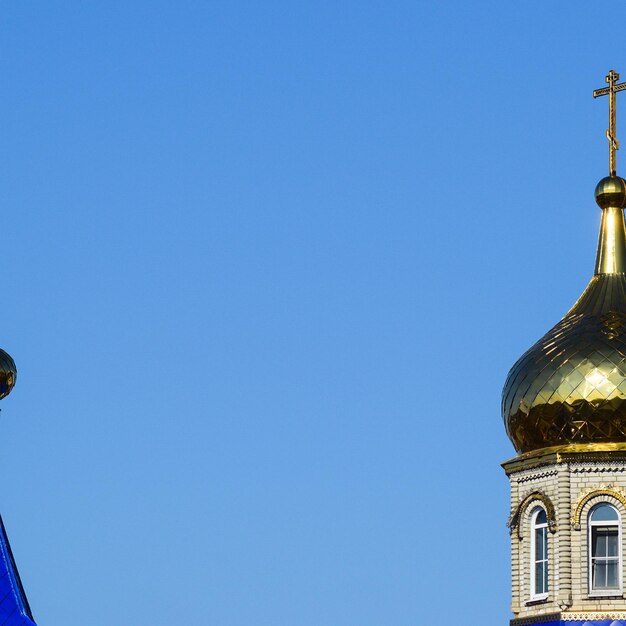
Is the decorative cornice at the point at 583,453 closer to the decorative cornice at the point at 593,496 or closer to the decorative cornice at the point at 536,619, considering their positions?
the decorative cornice at the point at 593,496

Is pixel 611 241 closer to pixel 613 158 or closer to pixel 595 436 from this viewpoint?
pixel 613 158

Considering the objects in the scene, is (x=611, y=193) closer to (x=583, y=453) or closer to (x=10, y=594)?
(x=583, y=453)

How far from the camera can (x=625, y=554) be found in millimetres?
37469

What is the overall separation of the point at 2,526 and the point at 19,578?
94 cm

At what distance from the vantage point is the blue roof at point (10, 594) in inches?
1438

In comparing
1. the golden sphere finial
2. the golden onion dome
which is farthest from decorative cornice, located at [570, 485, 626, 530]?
the golden sphere finial

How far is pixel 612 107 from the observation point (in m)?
41.6

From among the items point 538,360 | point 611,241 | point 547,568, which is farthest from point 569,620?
point 611,241

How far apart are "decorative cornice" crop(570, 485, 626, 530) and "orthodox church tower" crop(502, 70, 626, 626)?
17mm

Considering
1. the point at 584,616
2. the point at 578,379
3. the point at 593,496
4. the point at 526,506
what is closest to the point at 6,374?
the point at 526,506

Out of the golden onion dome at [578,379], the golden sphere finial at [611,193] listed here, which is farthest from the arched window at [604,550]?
the golden sphere finial at [611,193]

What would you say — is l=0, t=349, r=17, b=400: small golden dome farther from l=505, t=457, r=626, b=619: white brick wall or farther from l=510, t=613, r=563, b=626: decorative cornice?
l=510, t=613, r=563, b=626: decorative cornice

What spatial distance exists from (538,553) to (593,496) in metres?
1.54

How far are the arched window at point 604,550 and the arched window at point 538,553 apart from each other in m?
0.91
